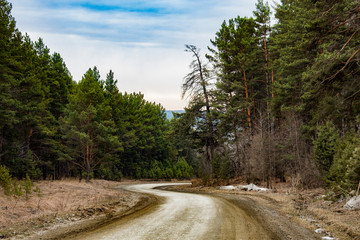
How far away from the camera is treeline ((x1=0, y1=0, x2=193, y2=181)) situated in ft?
68.3

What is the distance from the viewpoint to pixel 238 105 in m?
26.9

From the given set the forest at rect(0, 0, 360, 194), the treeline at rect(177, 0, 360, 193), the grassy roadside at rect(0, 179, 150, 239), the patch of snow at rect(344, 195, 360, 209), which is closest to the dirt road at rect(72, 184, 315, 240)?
the grassy roadside at rect(0, 179, 150, 239)

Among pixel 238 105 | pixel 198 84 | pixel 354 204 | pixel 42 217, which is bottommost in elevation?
pixel 42 217

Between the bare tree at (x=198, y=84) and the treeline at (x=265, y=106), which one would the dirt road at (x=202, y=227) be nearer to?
the treeline at (x=265, y=106)

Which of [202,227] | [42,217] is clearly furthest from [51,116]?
[202,227]

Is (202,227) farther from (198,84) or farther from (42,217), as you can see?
(198,84)

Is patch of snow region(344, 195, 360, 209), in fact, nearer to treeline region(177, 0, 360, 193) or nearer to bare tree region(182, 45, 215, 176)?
treeline region(177, 0, 360, 193)

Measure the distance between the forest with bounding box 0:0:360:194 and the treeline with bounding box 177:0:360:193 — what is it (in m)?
0.11

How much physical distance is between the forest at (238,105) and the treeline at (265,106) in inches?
4.2

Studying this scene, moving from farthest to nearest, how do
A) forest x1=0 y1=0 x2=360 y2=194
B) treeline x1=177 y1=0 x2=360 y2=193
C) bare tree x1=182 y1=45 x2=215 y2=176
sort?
bare tree x1=182 y1=45 x2=215 y2=176 < treeline x1=177 y1=0 x2=360 y2=193 < forest x1=0 y1=0 x2=360 y2=194

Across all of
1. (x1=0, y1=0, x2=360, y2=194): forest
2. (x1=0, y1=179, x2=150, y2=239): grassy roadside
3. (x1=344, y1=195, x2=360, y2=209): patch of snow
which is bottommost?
(x1=0, y1=179, x2=150, y2=239): grassy roadside

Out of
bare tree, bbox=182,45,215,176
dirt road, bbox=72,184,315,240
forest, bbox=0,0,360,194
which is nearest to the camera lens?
dirt road, bbox=72,184,315,240

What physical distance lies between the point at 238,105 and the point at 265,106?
5.10 metres

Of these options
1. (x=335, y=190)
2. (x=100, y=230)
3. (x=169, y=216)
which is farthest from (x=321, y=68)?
(x=100, y=230)
